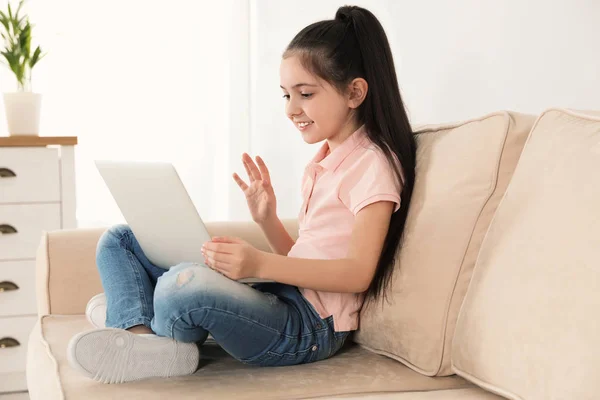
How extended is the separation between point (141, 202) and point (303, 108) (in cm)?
34

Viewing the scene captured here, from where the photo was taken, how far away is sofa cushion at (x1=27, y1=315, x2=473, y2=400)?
1069 millimetres

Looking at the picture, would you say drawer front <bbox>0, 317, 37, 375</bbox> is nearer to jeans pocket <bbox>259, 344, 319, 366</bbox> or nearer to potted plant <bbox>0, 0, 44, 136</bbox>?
potted plant <bbox>0, 0, 44, 136</bbox>

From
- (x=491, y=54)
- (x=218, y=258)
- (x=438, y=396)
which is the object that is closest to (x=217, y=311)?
(x=218, y=258)

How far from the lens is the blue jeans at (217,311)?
1.14m

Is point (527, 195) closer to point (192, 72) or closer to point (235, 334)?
point (235, 334)

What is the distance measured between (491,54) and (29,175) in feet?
5.16

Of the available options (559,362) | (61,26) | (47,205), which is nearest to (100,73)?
(61,26)

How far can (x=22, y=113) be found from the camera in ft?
8.51

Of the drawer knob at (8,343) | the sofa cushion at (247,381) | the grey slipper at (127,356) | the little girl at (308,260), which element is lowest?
the drawer knob at (8,343)

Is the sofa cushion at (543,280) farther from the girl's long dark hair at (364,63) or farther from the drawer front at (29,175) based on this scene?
the drawer front at (29,175)

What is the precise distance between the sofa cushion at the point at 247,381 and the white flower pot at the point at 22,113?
1443 mm

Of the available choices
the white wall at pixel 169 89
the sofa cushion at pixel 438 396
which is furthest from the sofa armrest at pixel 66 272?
the white wall at pixel 169 89

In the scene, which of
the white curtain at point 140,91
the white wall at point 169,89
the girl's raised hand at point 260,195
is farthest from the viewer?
the white curtain at point 140,91

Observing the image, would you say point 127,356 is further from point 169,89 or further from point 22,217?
point 169,89
